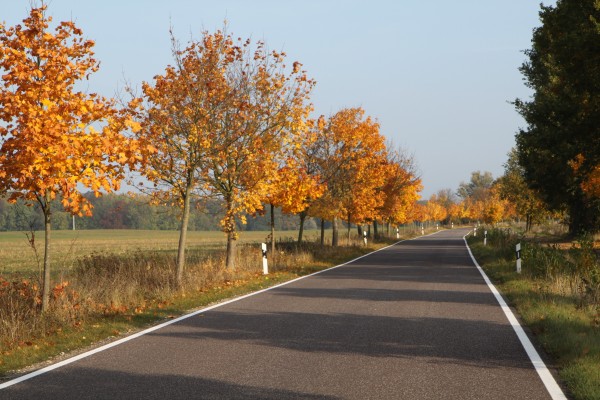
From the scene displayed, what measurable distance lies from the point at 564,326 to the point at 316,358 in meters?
3.89

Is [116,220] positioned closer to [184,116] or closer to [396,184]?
[396,184]

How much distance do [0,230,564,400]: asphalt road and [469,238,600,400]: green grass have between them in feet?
1.20

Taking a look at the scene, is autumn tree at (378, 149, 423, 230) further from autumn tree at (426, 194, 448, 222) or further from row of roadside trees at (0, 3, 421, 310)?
autumn tree at (426, 194, 448, 222)

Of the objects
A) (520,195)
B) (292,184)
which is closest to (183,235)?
(292,184)

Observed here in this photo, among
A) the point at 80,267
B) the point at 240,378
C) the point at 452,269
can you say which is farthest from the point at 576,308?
the point at 80,267

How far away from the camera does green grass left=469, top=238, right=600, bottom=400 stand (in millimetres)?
6508

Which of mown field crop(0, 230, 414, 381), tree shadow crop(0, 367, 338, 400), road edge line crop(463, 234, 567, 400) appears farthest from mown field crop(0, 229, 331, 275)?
road edge line crop(463, 234, 567, 400)

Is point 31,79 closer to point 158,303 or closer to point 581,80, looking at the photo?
point 158,303

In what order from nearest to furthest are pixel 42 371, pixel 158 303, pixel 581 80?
pixel 42 371, pixel 158 303, pixel 581 80

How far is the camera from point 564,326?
9297 mm

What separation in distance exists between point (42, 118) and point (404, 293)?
839 cm

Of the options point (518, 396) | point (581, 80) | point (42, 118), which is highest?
point (581, 80)

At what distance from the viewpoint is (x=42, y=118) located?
A: 31.7 ft

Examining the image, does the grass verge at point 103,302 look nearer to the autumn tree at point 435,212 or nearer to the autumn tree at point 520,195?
the autumn tree at point 520,195
